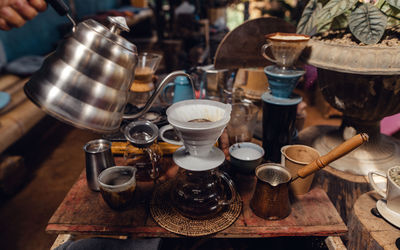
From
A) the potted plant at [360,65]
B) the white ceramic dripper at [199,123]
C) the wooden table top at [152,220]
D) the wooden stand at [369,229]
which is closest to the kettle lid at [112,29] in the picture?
the white ceramic dripper at [199,123]

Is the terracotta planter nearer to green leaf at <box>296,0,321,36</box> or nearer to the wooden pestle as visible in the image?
green leaf at <box>296,0,321,36</box>

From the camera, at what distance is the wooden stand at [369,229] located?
1.14 metres

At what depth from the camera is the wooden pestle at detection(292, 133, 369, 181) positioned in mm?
959

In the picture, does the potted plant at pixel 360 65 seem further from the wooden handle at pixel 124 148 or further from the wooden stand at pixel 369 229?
the wooden handle at pixel 124 148

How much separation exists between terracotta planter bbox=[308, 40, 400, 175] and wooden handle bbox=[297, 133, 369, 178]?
56 cm

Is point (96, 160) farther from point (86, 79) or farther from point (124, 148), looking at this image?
point (86, 79)

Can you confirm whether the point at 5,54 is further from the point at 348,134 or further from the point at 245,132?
the point at 348,134

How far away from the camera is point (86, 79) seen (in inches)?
28.1

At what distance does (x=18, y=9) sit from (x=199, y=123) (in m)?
0.78

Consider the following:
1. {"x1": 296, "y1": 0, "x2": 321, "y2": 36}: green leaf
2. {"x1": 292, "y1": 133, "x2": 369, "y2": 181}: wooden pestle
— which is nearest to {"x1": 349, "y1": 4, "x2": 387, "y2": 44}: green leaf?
{"x1": 296, "y1": 0, "x2": 321, "y2": 36}: green leaf

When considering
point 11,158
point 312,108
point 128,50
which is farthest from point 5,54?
point 312,108

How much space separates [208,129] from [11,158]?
255cm

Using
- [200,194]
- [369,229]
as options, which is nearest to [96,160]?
[200,194]

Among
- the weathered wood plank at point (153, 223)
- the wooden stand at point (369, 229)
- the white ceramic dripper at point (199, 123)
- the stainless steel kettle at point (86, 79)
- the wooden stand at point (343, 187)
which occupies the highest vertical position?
the stainless steel kettle at point (86, 79)
